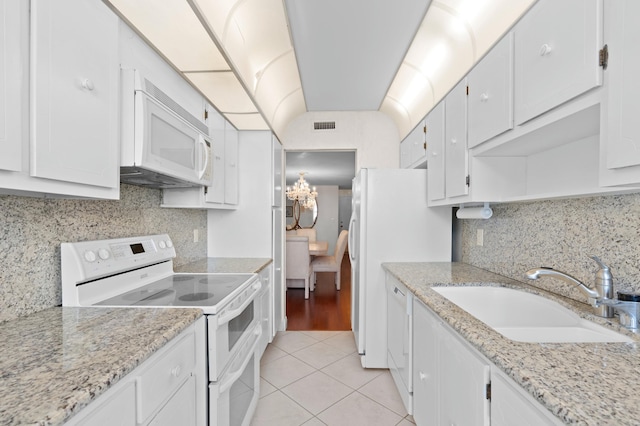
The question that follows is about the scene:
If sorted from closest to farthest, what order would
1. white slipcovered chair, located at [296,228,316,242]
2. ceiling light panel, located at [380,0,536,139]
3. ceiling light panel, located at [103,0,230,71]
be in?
ceiling light panel, located at [103,0,230,71]
ceiling light panel, located at [380,0,536,139]
white slipcovered chair, located at [296,228,316,242]

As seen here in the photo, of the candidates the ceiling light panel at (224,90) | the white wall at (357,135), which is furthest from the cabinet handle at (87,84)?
the white wall at (357,135)

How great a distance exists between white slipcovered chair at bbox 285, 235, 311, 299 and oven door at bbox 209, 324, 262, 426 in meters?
2.70

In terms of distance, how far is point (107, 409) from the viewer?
0.72 m

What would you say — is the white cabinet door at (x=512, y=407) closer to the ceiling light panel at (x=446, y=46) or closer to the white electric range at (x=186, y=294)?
the white electric range at (x=186, y=294)

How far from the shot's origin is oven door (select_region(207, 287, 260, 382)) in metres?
Answer: 1.25

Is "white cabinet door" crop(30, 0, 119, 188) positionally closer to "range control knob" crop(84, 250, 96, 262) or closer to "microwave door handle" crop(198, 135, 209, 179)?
"range control knob" crop(84, 250, 96, 262)

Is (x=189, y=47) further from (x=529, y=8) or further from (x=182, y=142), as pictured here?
(x=529, y=8)

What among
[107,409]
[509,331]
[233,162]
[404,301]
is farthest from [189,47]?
[509,331]

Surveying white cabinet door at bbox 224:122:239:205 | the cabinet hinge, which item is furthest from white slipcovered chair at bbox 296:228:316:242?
the cabinet hinge

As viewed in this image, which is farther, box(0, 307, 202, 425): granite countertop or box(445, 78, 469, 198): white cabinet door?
box(445, 78, 469, 198): white cabinet door

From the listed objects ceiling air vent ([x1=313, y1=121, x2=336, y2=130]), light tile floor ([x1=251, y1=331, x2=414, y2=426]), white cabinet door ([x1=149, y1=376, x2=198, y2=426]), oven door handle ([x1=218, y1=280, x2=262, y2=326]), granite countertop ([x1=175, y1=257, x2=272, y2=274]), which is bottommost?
light tile floor ([x1=251, y1=331, x2=414, y2=426])

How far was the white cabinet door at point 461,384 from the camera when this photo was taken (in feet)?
3.04

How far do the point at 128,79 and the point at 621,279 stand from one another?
2.12m

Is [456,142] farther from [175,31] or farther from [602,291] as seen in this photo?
[175,31]
